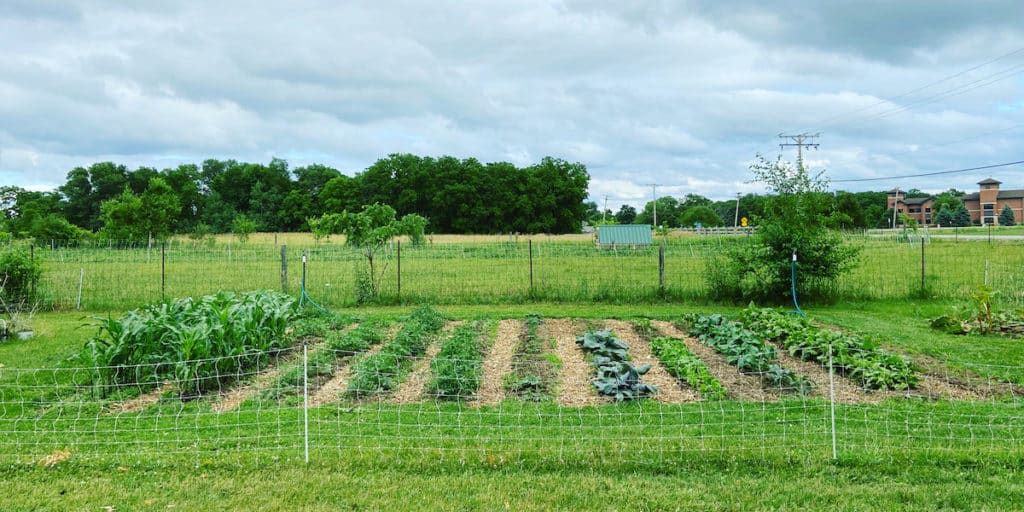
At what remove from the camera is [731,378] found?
774 cm

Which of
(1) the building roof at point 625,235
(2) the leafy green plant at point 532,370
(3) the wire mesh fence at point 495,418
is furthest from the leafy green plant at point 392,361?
(1) the building roof at point 625,235

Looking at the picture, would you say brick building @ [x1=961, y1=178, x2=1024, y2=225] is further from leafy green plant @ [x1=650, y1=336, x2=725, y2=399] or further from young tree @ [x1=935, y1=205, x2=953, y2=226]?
leafy green plant @ [x1=650, y1=336, x2=725, y2=399]

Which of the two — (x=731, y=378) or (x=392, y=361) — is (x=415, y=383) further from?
(x=731, y=378)

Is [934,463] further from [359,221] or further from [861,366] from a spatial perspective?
[359,221]

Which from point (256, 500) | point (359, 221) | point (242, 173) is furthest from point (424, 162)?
point (256, 500)

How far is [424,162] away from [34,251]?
61330mm

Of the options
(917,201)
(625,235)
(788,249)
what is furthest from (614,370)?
(917,201)

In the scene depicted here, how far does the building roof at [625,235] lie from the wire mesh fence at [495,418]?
29.2 metres

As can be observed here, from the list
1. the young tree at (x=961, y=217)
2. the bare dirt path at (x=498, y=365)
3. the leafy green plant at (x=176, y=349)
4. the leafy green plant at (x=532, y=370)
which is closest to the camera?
the bare dirt path at (x=498, y=365)

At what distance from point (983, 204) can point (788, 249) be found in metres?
127

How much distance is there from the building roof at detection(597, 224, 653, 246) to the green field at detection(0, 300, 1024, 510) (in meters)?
30.6

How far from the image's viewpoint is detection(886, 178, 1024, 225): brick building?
111463mm

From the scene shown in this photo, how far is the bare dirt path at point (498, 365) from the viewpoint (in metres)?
7.13

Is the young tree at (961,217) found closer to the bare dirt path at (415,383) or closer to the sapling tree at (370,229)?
the sapling tree at (370,229)
